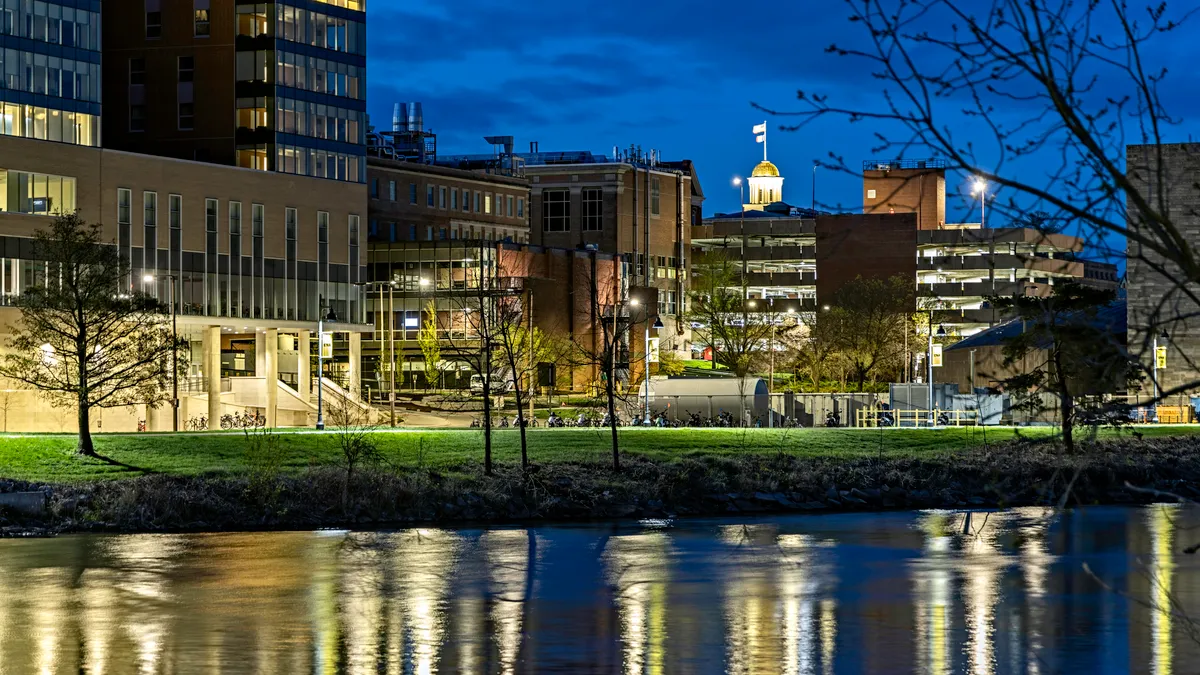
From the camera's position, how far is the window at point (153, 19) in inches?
4262

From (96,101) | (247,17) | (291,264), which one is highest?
(247,17)

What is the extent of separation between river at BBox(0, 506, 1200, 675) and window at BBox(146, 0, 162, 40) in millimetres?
73222

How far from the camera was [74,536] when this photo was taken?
4250cm

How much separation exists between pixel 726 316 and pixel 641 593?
374 ft

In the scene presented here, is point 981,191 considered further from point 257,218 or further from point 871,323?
point 871,323

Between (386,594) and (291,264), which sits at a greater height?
(291,264)

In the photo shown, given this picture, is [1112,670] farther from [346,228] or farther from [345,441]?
[346,228]

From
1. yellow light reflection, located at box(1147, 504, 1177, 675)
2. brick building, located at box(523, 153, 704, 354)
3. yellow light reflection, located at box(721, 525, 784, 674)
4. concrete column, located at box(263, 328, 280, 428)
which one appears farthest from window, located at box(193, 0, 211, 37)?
yellow light reflection, located at box(721, 525, 784, 674)

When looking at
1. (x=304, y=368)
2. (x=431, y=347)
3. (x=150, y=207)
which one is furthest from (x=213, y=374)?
(x=431, y=347)

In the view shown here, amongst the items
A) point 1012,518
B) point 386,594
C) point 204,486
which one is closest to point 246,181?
point 204,486

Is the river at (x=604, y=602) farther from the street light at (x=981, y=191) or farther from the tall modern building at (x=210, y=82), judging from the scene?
the tall modern building at (x=210, y=82)

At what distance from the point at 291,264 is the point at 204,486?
192 feet

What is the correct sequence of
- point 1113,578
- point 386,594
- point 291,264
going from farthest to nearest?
point 291,264, point 1113,578, point 386,594

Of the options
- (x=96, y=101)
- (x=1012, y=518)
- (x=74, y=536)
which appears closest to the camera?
(x=74, y=536)
